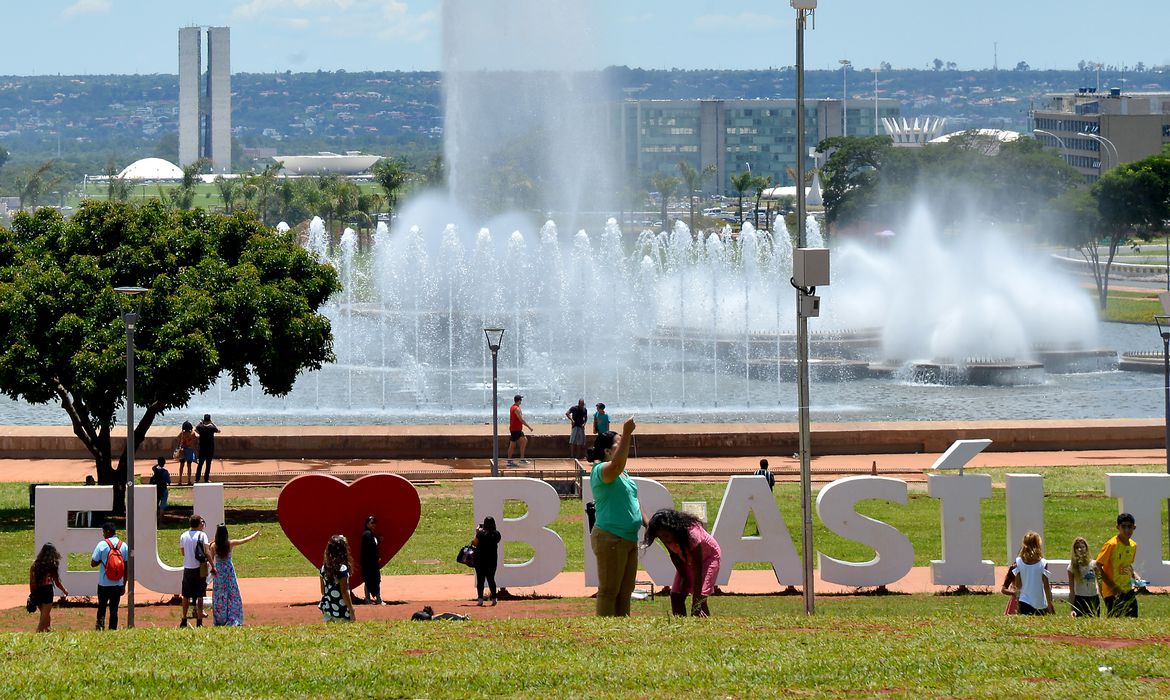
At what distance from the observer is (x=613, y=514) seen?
41.9 ft

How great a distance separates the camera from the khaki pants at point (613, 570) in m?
12.8

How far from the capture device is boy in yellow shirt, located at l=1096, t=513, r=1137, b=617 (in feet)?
46.5

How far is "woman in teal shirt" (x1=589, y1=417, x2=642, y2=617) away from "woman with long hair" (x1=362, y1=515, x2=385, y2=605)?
12.0 ft

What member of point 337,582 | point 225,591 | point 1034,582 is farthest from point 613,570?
point 1034,582

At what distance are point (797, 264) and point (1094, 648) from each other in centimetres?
449

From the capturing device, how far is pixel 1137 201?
286 ft

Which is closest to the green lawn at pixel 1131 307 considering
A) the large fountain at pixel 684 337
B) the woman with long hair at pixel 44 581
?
the large fountain at pixel 684 337

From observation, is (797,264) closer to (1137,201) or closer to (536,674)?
(536,674)

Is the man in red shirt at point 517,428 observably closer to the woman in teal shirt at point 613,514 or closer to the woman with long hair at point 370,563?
the woman with long hair at point 370,563

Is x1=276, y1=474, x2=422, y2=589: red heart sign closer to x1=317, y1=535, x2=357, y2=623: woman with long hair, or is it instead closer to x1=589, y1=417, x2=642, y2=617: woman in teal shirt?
x1=317, y1=535, x2=357, y2=623: woman with long hair

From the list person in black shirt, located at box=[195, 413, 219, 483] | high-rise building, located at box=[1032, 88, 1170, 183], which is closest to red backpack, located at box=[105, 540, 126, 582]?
person in black shirt, located at box=[195, 413, 219, 483]

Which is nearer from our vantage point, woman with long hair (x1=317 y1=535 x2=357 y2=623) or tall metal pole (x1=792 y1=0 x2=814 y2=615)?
woman with long hair (x1=317 y1=535 x2=357 y2=623)

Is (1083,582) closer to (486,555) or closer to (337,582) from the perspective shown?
(486,555)

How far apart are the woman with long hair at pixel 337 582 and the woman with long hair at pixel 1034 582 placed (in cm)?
552
